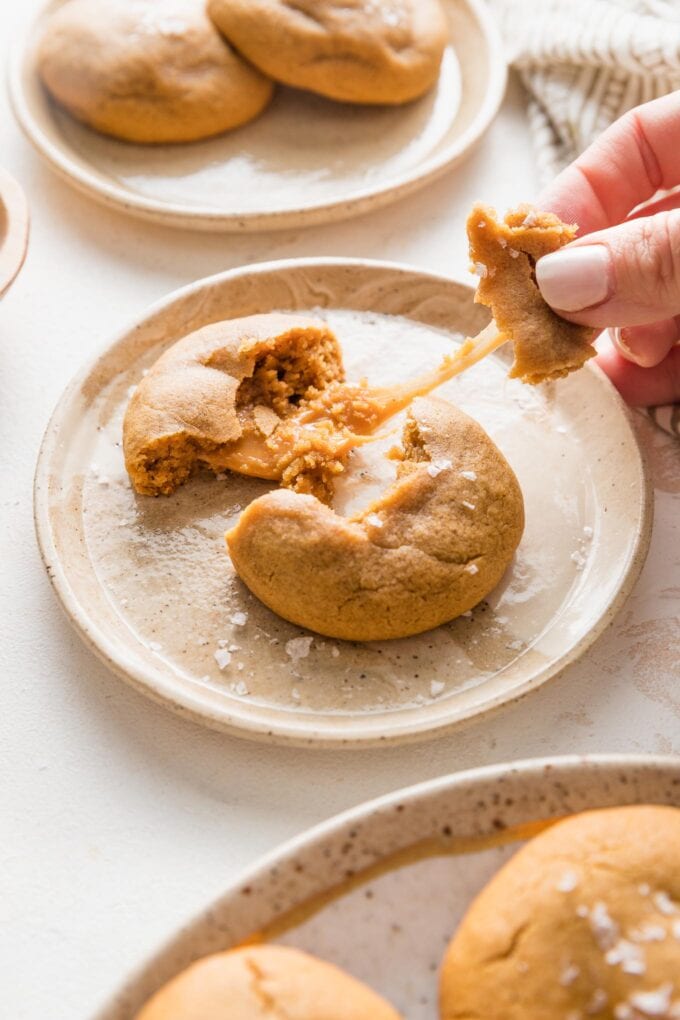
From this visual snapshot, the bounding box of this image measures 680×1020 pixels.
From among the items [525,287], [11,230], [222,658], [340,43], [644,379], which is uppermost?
[340,43]

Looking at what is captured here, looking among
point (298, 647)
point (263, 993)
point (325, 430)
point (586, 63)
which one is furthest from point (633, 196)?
point (263, 993)

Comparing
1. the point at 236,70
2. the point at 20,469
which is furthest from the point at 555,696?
the point at 236,70

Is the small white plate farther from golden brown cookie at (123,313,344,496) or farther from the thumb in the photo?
the thumb

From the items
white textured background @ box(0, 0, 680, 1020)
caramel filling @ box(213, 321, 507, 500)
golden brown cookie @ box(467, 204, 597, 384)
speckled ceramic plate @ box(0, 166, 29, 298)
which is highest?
golden brown cookie @ box(467, 204, 597, 384)

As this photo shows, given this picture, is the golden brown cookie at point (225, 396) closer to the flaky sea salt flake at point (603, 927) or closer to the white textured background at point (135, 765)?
the white textured background at point (135, 765)

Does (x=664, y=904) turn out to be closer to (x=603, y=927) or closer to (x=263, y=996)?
(x=603, y=927)

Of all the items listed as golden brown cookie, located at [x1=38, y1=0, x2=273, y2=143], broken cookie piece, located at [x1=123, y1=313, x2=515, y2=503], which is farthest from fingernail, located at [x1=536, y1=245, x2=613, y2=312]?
golden brown cookie, located at [x1=38, y1=0, x2=273, y2=143]
